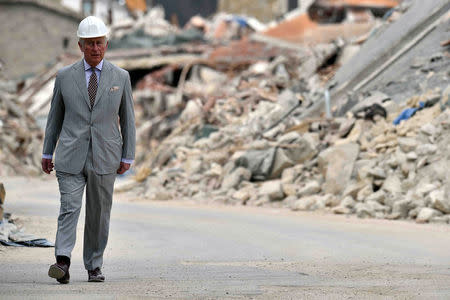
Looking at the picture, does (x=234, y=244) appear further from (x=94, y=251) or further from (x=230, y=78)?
(x=230, y=78)

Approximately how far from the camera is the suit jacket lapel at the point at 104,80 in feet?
18.4

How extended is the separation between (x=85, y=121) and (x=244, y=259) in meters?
2.19

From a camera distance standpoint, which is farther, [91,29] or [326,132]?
[326,132]

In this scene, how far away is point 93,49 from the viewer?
18.2 feet

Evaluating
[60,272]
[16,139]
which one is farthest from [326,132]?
[16,139]

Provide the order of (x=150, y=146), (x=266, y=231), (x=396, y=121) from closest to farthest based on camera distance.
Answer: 1. (x=266, y=231)
2. (x=396, y=121)
3. (x=150, y=146)

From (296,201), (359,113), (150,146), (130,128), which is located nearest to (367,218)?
(296,201)

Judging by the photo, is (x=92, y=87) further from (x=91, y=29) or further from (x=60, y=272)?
(x=60, y=272)

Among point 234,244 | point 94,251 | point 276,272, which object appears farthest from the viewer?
point 234,244

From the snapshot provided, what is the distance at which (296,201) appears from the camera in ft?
44.3

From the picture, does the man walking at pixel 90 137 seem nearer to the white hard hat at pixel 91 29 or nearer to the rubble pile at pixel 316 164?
the white hard hat at pixel 91 29

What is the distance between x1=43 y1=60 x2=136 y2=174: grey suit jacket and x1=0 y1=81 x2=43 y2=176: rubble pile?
1594 centimetres

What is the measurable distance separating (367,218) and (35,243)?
5572 millimetres

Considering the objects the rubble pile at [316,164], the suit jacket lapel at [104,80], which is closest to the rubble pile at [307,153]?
the rubble pile at [316,164]
